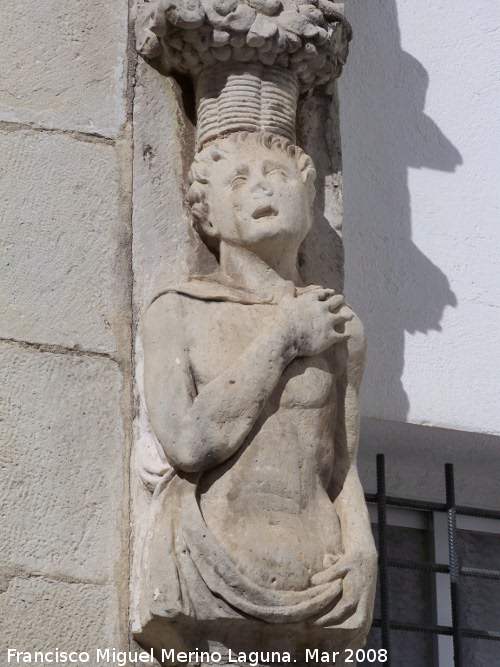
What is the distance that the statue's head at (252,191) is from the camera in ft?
11.4

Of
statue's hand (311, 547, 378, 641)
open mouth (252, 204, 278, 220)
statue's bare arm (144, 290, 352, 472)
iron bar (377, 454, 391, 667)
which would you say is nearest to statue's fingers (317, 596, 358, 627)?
statue's hand (311, 547, 378, 641)

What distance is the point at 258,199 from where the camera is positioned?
136 inches

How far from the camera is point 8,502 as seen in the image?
3.36m

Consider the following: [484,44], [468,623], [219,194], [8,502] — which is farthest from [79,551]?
[484,44]

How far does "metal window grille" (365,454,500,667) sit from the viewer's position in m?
4.03

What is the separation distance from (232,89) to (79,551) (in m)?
1.13

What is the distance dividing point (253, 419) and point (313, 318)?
0.98 ft

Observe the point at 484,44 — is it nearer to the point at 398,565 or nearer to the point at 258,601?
the point at 398,565

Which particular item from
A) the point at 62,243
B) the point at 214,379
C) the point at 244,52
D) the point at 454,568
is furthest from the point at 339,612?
the point at 244,52

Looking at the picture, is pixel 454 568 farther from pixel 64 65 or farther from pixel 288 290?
pixel 64 65

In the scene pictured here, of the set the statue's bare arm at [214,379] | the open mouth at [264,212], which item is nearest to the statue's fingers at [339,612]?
the statue's bare arm at [214,379]

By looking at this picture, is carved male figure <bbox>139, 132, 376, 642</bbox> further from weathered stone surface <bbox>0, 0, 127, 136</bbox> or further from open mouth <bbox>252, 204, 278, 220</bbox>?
weathered stone surface <bbox>0, 0, 127, 136</bbox>

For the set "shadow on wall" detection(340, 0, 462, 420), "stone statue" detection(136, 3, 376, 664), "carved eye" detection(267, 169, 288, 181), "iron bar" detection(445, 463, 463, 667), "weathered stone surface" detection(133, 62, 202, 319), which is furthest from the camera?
"shadow on wall" detection(340, 0, 462, 420)

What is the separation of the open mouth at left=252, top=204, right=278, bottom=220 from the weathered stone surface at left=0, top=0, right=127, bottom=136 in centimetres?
49
